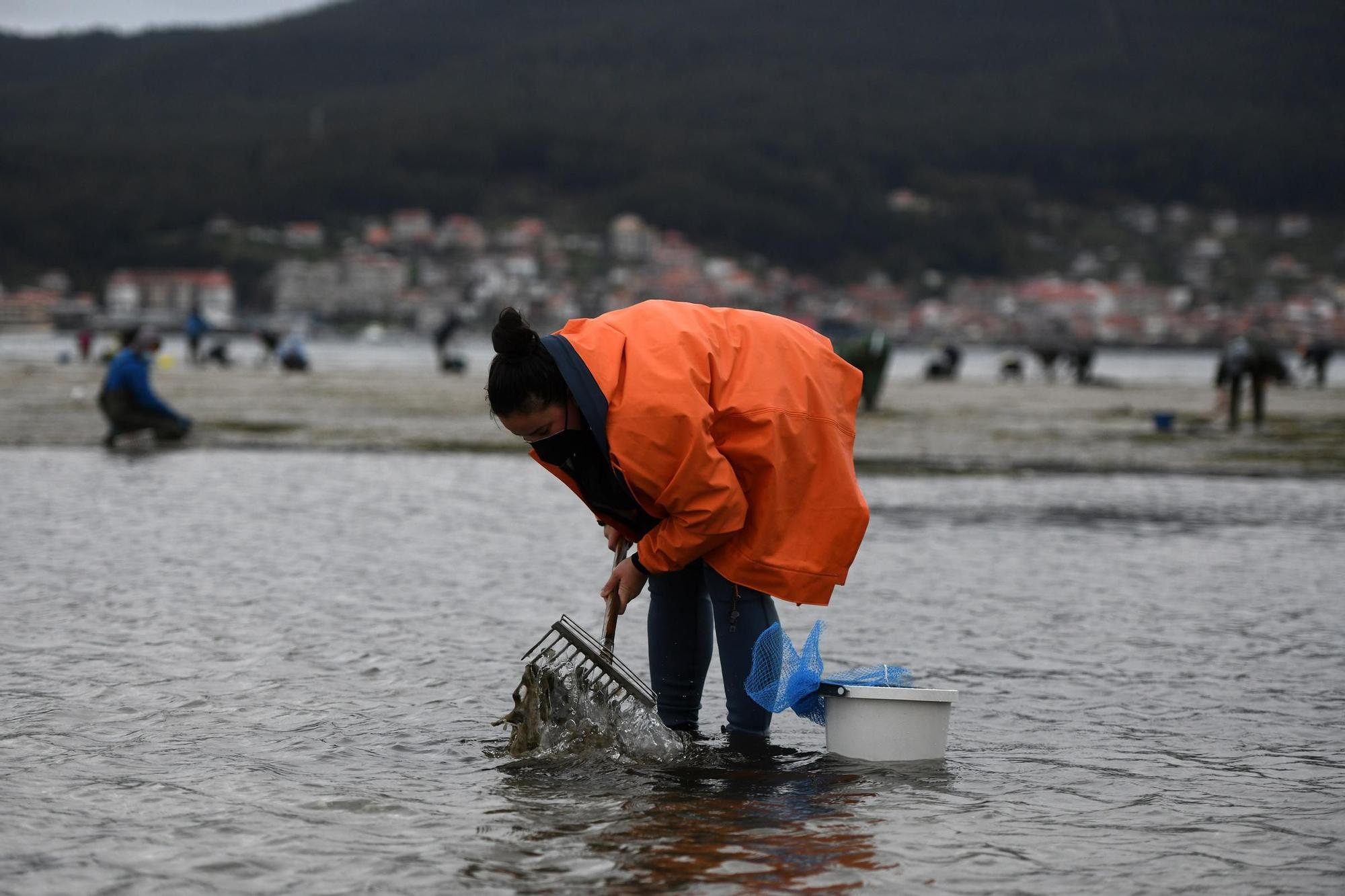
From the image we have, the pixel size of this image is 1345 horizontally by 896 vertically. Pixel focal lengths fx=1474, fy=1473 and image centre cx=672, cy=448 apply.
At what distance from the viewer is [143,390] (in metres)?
15.0

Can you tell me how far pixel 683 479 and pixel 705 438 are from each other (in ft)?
0.42

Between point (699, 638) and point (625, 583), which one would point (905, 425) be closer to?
point (699, 638)

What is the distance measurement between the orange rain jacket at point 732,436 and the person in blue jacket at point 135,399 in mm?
11526

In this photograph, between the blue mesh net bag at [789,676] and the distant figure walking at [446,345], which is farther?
the distant figure walking at [446,345]

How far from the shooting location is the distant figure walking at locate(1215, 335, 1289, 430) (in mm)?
18828

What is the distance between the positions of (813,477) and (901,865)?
110 centimetres

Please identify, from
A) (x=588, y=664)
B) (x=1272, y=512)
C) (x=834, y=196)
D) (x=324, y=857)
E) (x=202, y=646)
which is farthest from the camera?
(x=834, y=196)

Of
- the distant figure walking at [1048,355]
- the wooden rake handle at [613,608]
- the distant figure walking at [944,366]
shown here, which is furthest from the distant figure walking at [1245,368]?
the distant figure walking at [1048,355]

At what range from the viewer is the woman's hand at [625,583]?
14.4 feet

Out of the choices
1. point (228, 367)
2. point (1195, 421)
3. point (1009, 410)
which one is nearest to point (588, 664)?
point (1195, 421)

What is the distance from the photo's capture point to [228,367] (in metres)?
Answer: 38.0

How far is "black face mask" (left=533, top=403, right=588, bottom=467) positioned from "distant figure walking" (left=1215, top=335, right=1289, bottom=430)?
16182 millimetres

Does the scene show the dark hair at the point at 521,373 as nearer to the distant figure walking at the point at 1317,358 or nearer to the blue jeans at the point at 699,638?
the blue jeans at the point at 699,638

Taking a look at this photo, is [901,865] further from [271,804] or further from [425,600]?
[425,600]
